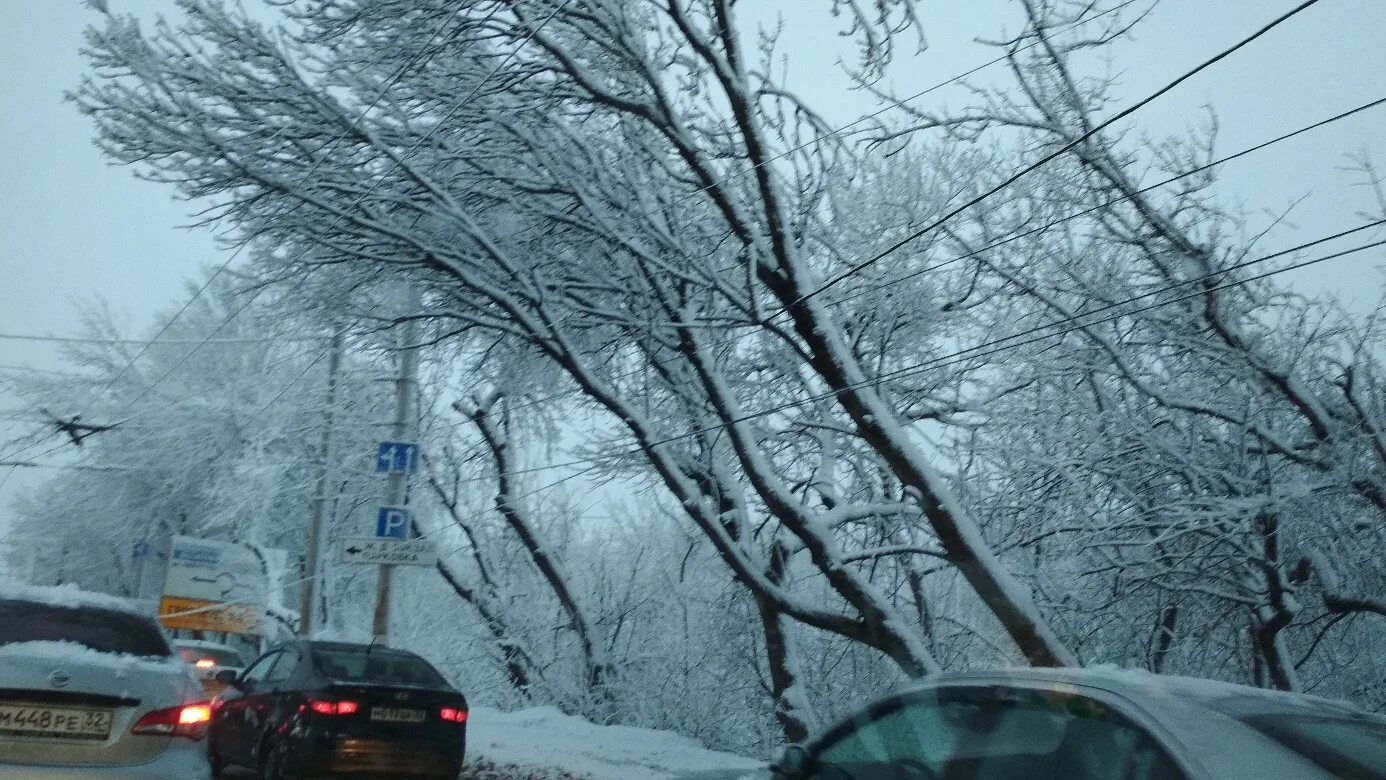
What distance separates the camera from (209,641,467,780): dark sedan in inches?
365

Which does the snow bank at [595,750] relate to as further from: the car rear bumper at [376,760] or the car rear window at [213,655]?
the car rear window at [213,655]

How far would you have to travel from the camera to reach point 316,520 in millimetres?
21719

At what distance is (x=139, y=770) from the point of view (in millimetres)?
5574

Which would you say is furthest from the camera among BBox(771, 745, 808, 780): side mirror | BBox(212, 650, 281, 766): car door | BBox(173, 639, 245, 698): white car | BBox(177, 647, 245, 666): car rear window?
BBox(177, 647, 245, 666): car rear window

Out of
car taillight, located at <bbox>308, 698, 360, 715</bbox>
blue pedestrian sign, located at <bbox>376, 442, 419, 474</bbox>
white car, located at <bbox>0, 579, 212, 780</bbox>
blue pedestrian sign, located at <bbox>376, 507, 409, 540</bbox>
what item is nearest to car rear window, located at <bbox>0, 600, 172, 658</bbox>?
white car, located at <bbox>0, 579, 212, 780</bbox>

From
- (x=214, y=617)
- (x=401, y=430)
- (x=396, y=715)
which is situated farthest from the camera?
(x=214, y=617)

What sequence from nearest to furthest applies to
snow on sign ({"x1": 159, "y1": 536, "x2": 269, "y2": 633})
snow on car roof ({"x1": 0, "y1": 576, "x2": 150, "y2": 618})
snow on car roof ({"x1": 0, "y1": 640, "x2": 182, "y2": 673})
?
snow on car roof ({"x1": 0, "y1": 640, "x2": 182, "y2": 673}), snow on car roof ({"x1": 0, "y1": 576, "x2": 150, "y2": 618}), snow on sign ({"x1": 159, "y1": 536, "x2": 269, "y2": 633})

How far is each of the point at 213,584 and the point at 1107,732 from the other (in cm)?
2869

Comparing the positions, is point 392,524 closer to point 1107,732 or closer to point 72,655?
point 72,655

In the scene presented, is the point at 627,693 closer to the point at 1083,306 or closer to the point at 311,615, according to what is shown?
the point at 311,615

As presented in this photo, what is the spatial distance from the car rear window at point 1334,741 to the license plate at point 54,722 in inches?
186

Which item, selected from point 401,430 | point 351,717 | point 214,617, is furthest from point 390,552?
point 214,617

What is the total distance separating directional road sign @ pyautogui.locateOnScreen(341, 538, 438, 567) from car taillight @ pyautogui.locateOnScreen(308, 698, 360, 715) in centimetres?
483

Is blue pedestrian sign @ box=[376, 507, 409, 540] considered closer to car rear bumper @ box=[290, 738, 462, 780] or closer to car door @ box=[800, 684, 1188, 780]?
car rear bumper @ box=[290, 738, 462, 780]
